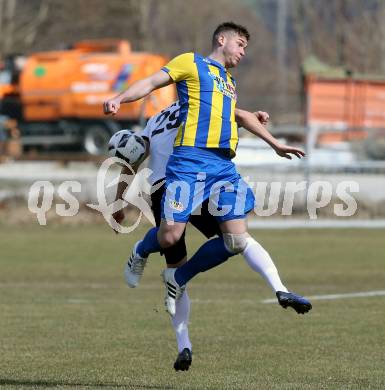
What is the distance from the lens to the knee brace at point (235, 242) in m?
7.47

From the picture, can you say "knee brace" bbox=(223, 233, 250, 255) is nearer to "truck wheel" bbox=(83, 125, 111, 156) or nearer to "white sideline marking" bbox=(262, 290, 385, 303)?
"white sideline marking" bbox=(262, 290, 385, 303)

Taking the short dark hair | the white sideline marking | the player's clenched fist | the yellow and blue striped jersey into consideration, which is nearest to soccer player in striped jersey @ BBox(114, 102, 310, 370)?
the yellow and blue striped jersey

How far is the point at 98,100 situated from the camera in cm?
3369

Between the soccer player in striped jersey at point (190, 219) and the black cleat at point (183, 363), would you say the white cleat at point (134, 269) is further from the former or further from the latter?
the black cleat at point (183, 363)

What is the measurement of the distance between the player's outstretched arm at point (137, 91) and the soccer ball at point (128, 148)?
0.71 m

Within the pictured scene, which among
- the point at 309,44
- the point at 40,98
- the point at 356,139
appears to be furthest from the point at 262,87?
the point at 356,139

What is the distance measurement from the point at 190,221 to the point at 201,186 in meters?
0.50

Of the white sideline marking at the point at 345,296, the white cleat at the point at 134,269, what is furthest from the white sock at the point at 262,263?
the white sideline marking at the point at 345,296

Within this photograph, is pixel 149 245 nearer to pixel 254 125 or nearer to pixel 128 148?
pixel 128 148

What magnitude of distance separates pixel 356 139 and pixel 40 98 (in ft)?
39.2

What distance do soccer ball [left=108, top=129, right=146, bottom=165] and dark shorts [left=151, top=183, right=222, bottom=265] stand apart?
29 centimetres

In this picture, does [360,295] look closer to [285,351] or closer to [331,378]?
[285,351]

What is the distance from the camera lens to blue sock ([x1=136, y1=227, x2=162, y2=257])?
26.2ft

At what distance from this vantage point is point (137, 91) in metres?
7.00
